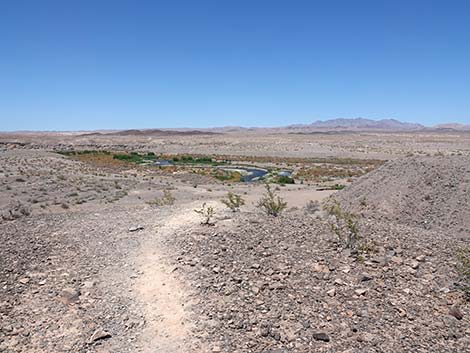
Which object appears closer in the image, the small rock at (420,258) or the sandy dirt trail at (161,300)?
the sandy dirt trail at (161,300)

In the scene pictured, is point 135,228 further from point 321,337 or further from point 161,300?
point 321,337

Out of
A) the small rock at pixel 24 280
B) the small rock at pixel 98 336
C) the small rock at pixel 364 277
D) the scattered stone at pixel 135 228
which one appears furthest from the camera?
the scattered stone at pixel 135 228

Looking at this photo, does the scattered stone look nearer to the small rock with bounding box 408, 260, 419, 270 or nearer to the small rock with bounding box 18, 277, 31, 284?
the small rock with bounding box 18, 277, 31, 284

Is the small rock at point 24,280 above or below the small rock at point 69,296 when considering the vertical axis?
above

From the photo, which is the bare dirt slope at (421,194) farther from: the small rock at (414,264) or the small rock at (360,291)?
the small rock at (360,291)

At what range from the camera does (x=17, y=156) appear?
190ft

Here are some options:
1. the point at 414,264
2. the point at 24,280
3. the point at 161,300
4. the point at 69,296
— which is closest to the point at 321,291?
the point at 414,264

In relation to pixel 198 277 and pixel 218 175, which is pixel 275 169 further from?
pixel 198 277

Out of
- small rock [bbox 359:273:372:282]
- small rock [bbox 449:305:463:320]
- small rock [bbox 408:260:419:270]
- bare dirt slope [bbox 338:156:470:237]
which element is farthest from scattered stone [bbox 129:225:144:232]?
bare dirt slope [bbox 338:156:470:237]

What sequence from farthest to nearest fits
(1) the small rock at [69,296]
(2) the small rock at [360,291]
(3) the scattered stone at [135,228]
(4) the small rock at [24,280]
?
(3) the scattered stone at [135,228] → (4) the small rock at [24,280] → (1) the small rock at [69,296] → (2) the small rock at [360,291]

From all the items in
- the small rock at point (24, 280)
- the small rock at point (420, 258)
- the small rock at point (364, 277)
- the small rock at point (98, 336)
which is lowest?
the small rock at point (98, 336)

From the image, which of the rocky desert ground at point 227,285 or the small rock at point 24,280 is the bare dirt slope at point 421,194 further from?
the small rock at point 24,280

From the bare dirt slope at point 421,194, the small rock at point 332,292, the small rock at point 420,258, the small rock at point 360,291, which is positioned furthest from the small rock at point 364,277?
the bare dirt slope at point 421,194

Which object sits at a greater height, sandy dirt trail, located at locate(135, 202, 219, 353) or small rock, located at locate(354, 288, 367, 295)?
small rock, located at locate(354, 288, 367, 295)
